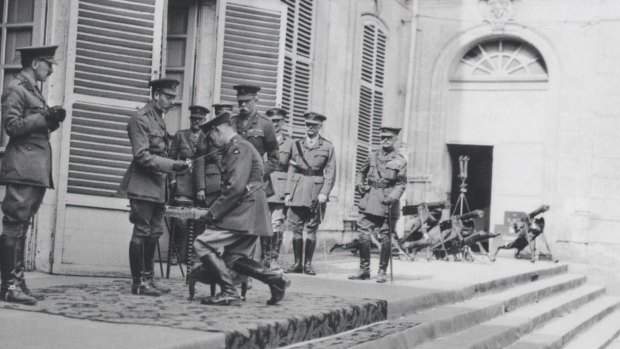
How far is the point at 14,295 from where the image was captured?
612cm

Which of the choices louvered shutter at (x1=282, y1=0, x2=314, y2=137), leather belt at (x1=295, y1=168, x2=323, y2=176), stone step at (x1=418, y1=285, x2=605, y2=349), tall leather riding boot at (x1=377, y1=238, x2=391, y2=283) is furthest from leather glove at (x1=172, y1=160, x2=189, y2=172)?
louvered shutter at (x1=282, y1=0, x2=314, y2=137)

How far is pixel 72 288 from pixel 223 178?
1670mm

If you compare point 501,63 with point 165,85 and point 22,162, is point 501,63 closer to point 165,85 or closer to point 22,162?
point 165,85

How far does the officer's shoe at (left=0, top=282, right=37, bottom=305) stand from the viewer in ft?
20.0

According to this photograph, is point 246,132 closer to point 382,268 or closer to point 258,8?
point 382,268

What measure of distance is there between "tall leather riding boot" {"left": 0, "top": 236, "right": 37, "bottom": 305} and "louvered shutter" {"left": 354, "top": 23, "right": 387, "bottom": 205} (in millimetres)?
9831

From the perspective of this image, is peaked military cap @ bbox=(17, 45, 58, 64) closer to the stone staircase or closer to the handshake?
the handshake

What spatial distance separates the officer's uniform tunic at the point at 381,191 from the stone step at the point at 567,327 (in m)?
1.85

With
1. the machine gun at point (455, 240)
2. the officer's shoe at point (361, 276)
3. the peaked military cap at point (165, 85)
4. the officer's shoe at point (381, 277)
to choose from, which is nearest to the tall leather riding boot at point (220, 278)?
the peaked military cap at point (165, 85)

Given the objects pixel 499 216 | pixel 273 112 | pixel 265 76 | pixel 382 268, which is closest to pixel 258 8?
pixel 265 76

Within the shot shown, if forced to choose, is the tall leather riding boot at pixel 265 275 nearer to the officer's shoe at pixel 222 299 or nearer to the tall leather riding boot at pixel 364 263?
the officer's shoe at pixel 222 299

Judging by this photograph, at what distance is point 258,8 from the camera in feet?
35.6

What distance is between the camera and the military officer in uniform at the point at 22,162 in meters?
6.15

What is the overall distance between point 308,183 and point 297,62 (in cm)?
395
